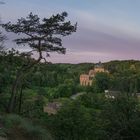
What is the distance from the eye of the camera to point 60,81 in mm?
103125

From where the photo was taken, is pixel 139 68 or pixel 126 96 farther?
pixel 139 68

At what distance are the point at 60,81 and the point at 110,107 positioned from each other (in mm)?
85587

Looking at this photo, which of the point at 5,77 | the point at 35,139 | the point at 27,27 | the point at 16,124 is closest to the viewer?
the point at 35,139

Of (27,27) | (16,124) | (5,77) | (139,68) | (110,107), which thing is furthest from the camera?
(139,68)

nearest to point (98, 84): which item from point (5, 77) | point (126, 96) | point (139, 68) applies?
point (139, 68)

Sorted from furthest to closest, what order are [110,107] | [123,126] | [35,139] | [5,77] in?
1. [5,77]
2. [110,107]
3. [123,126]
4. [35,139]

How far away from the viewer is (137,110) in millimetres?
17484

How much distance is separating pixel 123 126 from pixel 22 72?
28.5 ft

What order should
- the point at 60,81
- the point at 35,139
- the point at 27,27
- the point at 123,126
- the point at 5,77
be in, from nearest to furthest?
the point at 35,139 < the point at 123,126 < the point at 27,27 < the point at 5,77 < the point at 60,81

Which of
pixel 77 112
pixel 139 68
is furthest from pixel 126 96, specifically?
pixel 139 68

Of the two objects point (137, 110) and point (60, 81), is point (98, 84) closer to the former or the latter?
point (60, 81)

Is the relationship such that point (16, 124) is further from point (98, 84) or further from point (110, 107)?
point (98, 84)

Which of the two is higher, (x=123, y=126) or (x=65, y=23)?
(x=65, y=23)

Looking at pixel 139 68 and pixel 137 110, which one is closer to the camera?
pixel 137 110
